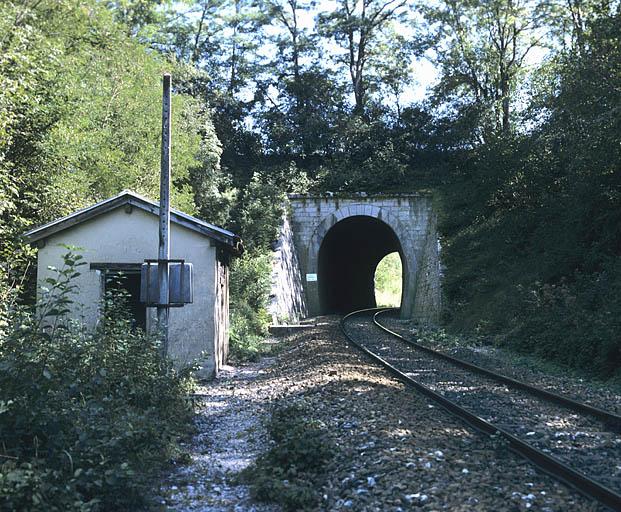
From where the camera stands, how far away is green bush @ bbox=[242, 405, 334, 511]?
4.88 metres

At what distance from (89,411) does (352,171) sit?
27.5 meters

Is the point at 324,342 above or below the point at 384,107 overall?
below

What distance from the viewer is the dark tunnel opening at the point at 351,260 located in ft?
106

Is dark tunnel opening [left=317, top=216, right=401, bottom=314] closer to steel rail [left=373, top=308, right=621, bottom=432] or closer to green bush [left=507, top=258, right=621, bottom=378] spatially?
green bush [left=507, top=258, right=621, bottom=378]

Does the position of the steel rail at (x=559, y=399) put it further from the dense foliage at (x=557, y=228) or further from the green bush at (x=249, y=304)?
the green bush at (x=249, y=304)

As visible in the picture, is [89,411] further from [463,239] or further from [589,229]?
[463,239]

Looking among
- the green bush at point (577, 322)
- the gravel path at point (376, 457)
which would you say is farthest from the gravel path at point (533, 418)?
the green bush at point (577, 322)

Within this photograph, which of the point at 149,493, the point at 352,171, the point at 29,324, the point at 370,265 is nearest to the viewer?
the point at 149,493

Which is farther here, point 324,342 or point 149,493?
point 324,342

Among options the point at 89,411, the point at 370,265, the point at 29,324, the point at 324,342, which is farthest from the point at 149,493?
the point at 370,265

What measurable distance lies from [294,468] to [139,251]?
7.35 m

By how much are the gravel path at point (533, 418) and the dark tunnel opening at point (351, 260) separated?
18780 millimetres

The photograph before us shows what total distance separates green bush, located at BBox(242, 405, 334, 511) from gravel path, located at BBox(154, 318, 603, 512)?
11 centimetres

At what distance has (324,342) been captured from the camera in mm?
15820
